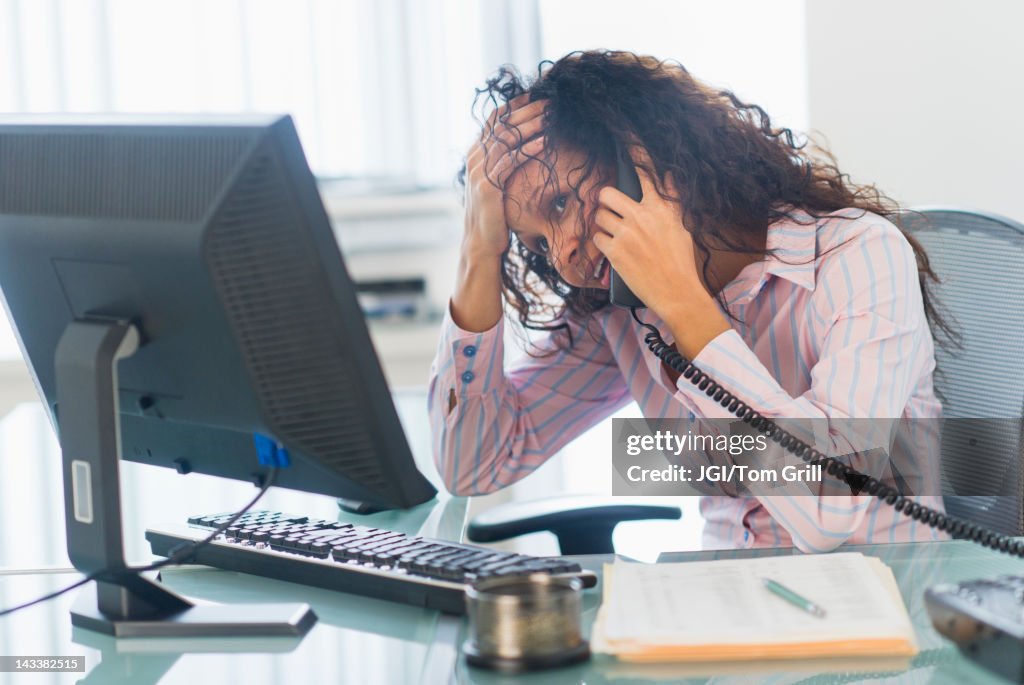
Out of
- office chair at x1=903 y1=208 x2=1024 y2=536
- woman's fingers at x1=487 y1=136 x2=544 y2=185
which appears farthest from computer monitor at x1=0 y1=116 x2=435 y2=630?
office chair at x1=903 y1=208 x2=1024 y2=536

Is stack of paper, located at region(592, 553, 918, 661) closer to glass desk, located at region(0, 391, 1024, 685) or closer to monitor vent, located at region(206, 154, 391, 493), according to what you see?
glass desk, located at region(0, 391, 1024, 685)

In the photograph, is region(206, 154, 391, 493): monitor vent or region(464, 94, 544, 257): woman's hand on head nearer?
region(206, 154, 391, 493): monitor vent

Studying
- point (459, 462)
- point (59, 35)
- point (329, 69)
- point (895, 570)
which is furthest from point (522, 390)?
point (59, 35)

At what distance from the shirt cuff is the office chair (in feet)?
1.79

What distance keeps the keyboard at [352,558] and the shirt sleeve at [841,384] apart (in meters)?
0.25

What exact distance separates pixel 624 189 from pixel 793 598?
1.75 feet

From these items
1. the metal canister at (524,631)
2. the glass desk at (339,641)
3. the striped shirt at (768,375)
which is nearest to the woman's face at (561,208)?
the striped shirt at (768,375)

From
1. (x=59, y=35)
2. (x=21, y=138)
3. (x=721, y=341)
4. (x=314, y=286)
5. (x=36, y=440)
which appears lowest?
(x=36, y=440)

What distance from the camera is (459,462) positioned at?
1.42 metres

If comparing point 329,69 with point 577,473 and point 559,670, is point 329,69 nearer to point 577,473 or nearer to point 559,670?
point 577,473

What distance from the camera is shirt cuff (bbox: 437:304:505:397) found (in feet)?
4.67

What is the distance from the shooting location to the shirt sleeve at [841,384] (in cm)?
107

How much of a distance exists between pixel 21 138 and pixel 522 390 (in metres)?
0.80

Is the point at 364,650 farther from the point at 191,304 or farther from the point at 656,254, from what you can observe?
the point at 656,254
